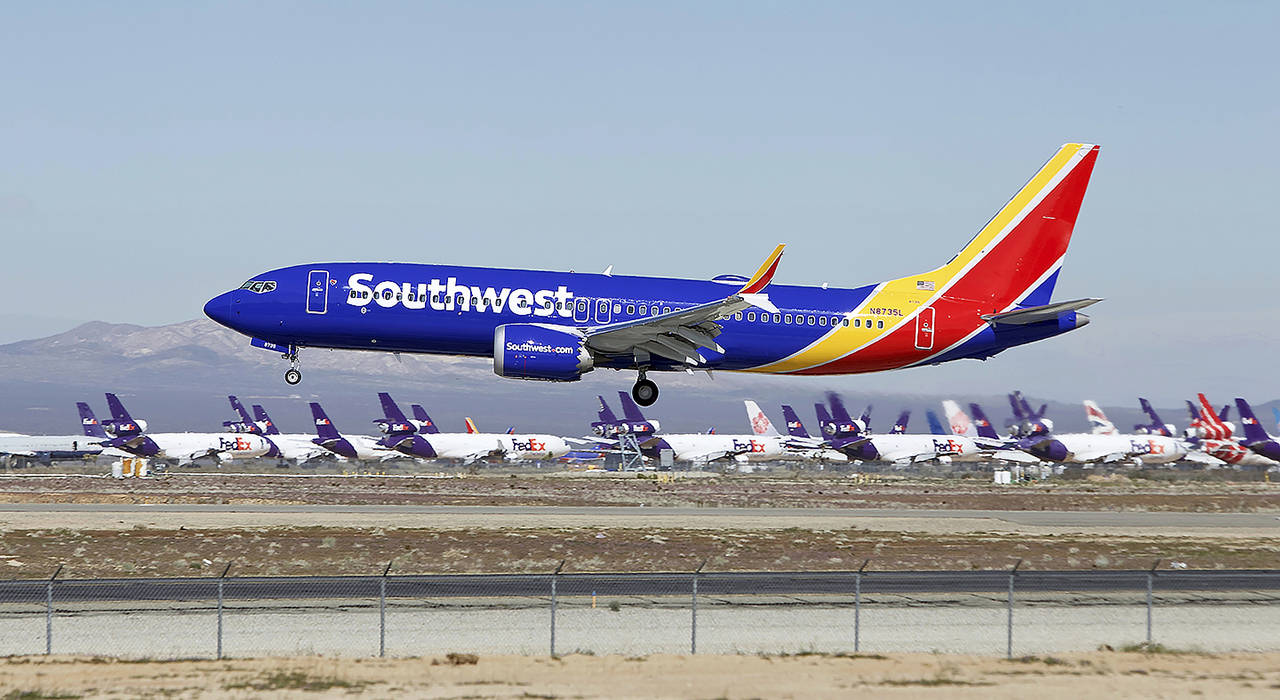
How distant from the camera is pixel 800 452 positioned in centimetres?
13688

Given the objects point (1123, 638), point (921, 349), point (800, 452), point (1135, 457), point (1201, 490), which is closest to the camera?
point (1123, 638)

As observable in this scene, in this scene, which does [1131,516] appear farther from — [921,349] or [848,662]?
[848,662]

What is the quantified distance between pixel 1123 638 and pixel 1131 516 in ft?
133

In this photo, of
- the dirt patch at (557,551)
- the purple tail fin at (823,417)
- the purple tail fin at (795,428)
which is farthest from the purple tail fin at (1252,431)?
the dirt patch at (557,551)

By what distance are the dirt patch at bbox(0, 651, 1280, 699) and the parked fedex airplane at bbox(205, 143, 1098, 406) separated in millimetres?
12780

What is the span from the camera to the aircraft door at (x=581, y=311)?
131 feet

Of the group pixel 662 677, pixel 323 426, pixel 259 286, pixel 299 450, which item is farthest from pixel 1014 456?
pixel 662 677

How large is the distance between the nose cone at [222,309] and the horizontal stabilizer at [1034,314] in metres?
25.3

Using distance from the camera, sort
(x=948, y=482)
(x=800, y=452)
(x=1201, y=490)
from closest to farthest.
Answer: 1. (x=1201, y=490)
2. (x=948, y=482)
3. (x=800, y=452)

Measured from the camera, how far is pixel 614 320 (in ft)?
132

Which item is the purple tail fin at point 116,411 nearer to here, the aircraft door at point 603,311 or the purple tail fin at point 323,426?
the purple tail fin at point 323,426

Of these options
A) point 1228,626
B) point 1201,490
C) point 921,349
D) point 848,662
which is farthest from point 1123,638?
point 1201,490

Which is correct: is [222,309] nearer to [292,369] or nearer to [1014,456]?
[292,369]

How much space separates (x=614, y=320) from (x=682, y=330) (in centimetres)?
244
